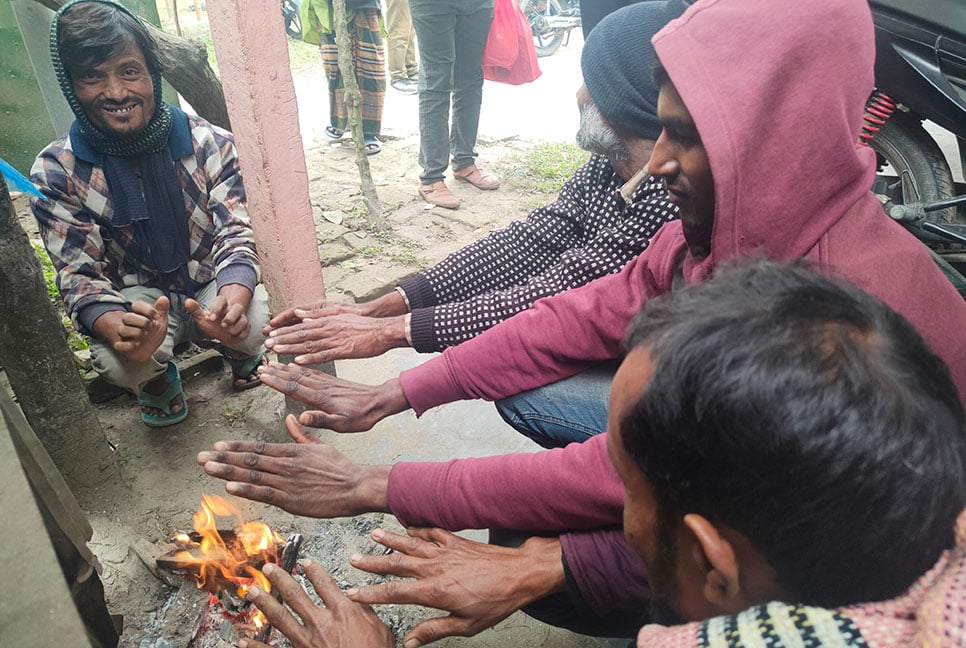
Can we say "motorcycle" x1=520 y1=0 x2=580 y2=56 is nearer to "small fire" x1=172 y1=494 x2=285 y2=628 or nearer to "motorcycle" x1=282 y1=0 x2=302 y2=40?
"motorcycle" x1=282 y1=0 x2=302 y2=40

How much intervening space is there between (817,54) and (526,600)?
1336 millimetres

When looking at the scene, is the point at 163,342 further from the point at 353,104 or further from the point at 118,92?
the point at 353,104

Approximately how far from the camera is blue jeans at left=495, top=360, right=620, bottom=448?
6.46ft

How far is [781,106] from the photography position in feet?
4.51

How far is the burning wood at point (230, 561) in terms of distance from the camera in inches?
77.7

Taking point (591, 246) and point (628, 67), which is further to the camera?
point (591, 246)

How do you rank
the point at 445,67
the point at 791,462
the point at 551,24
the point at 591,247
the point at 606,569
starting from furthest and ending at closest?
the point at 551,24, the point at 445,67, the point at 591,247, the point at 606,569, the point at 791,462

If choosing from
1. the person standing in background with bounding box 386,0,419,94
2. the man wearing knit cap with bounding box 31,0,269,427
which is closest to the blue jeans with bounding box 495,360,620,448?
the man wearing knit cap with bounding box 31,0,269,427

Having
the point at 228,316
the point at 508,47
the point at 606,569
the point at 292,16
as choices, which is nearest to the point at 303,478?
the point at 606,569

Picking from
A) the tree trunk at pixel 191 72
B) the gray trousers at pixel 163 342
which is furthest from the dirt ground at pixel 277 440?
the tree trunk at pixel 191 72

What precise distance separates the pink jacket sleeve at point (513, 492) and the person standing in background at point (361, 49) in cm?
468

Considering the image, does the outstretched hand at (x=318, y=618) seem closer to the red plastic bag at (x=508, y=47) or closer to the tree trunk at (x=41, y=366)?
the tree trunk at (x=41, y=366)

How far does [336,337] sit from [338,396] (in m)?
0.27

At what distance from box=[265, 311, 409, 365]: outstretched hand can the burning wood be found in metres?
0.62
